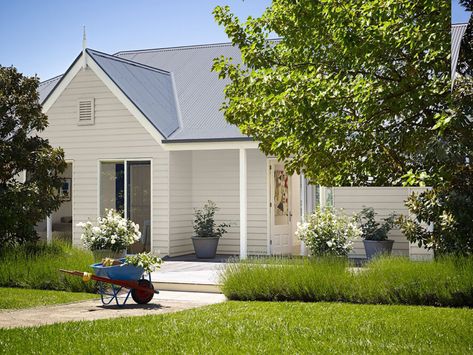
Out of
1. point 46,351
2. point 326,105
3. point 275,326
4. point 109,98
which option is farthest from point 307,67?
point 109,98

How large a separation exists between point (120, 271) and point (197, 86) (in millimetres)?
9680

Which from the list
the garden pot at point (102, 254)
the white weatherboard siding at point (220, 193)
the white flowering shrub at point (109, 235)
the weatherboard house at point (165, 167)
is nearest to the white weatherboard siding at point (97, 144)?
the weatherboard house at point (165, 167)

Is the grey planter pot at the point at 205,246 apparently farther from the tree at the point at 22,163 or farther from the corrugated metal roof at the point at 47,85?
the corrugated metal roof at the point at 47,85

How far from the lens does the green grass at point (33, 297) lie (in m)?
10.7

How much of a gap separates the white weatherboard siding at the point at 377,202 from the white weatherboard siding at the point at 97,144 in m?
4.27

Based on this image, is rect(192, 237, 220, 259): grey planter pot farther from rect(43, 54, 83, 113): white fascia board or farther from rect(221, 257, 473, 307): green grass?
rect(221, 257, 473, 307): green grass

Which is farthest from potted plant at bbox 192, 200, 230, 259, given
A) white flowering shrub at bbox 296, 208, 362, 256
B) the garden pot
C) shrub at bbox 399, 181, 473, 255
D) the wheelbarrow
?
shrub at bbox 399, 181, 473, 255

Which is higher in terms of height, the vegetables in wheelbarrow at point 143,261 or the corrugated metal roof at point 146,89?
the corrugated metal roof at point 146,89

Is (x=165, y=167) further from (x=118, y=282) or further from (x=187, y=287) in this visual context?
(x=118, y=282)

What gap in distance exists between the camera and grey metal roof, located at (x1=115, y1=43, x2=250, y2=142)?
17219 mm

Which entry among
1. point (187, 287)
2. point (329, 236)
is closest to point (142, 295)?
point (187, 287)

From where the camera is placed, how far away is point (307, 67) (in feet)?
32.7

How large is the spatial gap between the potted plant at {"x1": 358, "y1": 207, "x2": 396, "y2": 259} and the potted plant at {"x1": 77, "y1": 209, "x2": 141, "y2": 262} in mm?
5419

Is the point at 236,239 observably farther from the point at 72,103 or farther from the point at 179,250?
the point at 72,103
